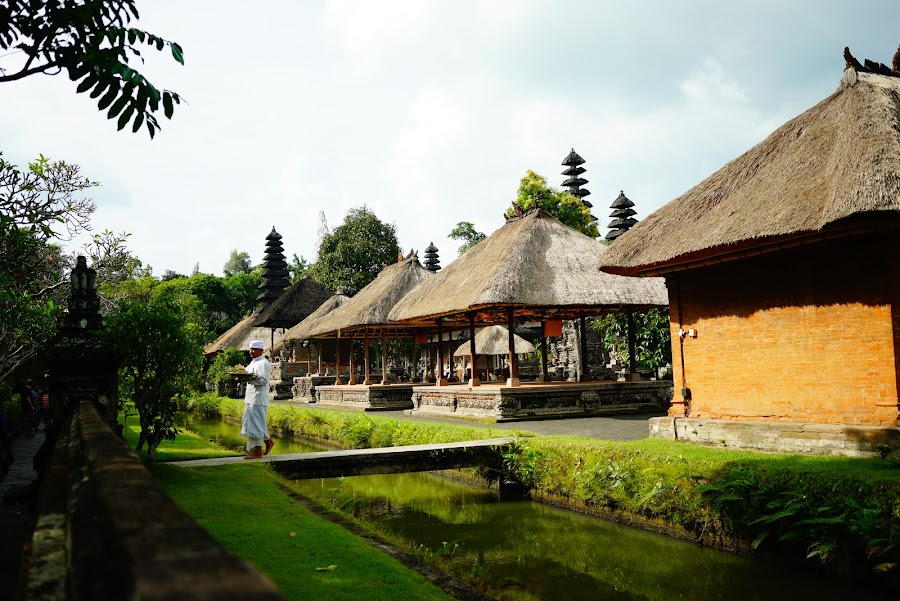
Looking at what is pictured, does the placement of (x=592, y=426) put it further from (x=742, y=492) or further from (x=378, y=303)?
(x=378, y=303)

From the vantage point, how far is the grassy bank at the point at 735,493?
5969mm

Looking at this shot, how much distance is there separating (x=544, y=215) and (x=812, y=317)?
37.0 ft

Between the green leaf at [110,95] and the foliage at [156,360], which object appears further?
the foliage at [156,360]

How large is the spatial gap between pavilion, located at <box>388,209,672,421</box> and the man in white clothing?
6737mm

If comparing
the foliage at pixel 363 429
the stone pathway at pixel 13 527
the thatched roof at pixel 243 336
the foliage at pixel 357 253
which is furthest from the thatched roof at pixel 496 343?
the stone pathway at pixel 13 527

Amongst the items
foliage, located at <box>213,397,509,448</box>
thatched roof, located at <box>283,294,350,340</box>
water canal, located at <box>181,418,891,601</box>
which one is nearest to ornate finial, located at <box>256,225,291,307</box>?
thatched roof, located at <box>283,294,350,340</box>

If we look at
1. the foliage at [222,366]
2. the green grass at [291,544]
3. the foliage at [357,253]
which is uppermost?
the foliage at [357,253]

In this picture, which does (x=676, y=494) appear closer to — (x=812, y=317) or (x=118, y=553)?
(x=812, y=317)

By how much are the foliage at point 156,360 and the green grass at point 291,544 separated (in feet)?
3.58

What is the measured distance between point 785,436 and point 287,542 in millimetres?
6874

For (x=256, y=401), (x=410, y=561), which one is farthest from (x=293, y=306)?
(x=410, y=561)

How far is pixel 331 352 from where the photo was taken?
35.7 m

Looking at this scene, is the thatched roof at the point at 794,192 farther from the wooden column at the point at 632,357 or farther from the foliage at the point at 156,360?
the foliage at the point at 156,360

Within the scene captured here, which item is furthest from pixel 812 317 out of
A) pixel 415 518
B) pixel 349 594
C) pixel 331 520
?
pixel 349 594
